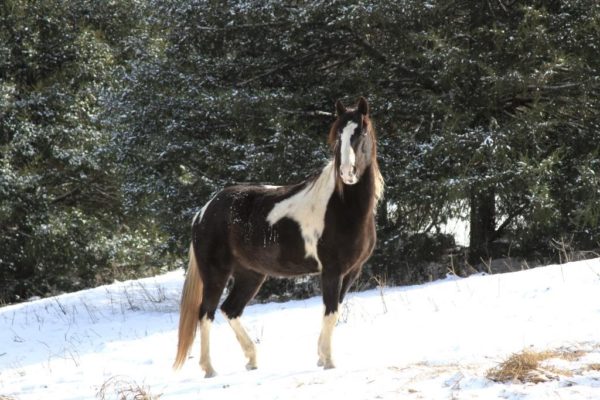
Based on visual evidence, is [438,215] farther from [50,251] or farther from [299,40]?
[50,251]

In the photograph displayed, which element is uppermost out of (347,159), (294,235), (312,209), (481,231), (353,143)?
(353,143)

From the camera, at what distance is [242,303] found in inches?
269

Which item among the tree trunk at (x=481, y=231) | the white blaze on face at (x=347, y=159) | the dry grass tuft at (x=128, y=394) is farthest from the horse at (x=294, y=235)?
the tree trunk at (x=481, y=231)

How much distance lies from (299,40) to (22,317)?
6.36 metres

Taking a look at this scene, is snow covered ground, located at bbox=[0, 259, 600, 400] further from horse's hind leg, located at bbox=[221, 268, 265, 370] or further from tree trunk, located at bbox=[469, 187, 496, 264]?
tree trunk, located at bbox=[469, 187, 496, 264]

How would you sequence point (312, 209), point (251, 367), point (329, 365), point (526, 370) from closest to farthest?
point (526, 370) < point (329, 365) < point (312, 209) < point (251, 367)

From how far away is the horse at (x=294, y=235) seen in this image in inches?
240

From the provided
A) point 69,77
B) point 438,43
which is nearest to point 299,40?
point 438,43

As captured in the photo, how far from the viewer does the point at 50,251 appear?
16547mm

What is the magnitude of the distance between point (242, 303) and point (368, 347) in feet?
3.92

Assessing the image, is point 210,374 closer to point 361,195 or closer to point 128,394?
point 128,394

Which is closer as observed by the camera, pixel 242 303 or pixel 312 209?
pixel 312 209

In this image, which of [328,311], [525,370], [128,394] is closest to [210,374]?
[128,394]

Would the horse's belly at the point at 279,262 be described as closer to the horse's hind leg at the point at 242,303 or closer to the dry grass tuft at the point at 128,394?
the horse's hind leg at the point at 242,303
